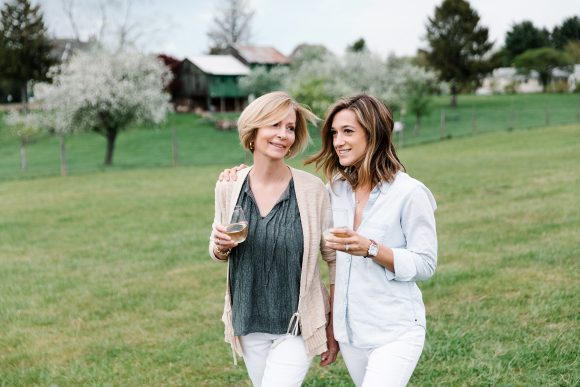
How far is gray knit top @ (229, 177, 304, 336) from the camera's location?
3508 mm

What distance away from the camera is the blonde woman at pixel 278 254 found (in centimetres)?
350

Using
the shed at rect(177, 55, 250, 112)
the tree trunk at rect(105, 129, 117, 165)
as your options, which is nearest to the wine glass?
the tree trunk at rect(105, 129, 117, 165)

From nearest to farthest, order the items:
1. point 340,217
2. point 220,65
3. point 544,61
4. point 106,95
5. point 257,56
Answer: point 340,217
point 106,95
point 220,65
point 257,56
point 544,61

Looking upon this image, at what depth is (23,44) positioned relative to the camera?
190 ft

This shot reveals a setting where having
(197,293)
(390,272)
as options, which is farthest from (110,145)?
(390,272)

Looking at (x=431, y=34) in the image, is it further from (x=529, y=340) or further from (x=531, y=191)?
(x=529, y=340)

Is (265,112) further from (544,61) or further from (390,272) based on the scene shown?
(544,61)

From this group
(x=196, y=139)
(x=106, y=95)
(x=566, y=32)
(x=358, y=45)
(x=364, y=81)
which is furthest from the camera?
(x=566, y=32)

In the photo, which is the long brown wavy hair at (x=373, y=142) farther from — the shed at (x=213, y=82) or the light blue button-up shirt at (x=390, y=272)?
the shed at (x=213, y=82)

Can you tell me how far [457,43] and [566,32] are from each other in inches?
1626

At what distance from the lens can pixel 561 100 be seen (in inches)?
2421

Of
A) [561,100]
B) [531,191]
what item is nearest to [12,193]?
[531,191]

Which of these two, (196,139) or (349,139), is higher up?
(349,139)

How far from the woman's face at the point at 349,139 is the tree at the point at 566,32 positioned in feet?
338
